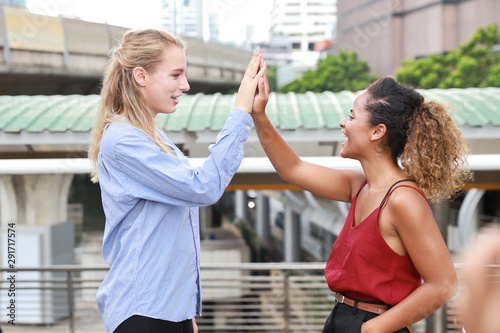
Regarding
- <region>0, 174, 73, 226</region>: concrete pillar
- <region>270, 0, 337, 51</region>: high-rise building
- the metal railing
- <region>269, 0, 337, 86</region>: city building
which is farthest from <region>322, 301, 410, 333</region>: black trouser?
<region>270, 0, 337, 51</region>: high-rise building

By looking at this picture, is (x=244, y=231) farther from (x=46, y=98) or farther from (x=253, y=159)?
(x=253, y=159)

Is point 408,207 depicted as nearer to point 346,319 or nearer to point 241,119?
point 346,319

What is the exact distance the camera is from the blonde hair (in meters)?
1.35

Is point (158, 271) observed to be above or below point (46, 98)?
below

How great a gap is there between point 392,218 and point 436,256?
14 centimetres

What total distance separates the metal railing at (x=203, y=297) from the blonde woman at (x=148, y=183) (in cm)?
138

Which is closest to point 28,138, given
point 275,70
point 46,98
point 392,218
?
point 46,98

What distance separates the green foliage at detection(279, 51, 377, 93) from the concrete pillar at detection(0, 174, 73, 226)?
72.7 feet

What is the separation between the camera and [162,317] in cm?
Answer: 134

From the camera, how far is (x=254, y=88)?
1.45 m

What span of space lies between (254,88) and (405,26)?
1430 inches

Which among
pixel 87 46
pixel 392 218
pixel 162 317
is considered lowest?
pixel 162 317

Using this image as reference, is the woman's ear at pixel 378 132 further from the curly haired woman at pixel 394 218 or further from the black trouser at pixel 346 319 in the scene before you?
the black trouser at pixel 346 319

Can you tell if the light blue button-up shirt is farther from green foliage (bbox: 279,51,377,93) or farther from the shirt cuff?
green foliage (bbox: 279,51,377,93)
